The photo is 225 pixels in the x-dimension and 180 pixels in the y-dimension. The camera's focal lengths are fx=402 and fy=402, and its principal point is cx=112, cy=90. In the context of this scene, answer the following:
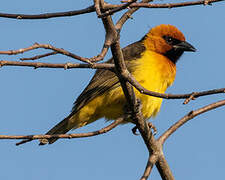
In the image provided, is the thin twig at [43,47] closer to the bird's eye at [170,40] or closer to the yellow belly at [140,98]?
the yellow belly at [140,98]

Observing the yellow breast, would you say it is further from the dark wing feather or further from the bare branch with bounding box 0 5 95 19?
the bare branch with bounding box 0 5 95 19

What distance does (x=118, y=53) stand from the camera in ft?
11.1

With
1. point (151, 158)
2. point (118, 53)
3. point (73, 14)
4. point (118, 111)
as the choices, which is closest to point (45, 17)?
point (73, 14)

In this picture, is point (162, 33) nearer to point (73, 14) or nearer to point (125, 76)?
point (125, 76)

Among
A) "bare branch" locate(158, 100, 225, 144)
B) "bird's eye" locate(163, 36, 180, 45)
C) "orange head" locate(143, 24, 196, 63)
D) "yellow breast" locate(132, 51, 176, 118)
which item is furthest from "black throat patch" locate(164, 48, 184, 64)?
"bare branch" locate(158, 100, 225, 144)

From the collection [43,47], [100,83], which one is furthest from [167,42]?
[43,47]

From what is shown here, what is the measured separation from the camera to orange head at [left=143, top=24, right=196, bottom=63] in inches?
271

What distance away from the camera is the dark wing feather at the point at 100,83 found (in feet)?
19.5

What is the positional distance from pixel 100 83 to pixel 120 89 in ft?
1.42

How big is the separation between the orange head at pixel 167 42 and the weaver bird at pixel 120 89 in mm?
85

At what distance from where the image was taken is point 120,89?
18.9ft

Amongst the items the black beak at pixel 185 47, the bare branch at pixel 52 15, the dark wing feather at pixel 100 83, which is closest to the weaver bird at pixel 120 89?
the dark wing feather at pixel 100 83

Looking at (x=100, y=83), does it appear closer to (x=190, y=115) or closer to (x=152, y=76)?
(x=152, y=76)

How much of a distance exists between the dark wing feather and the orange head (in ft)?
1.30
